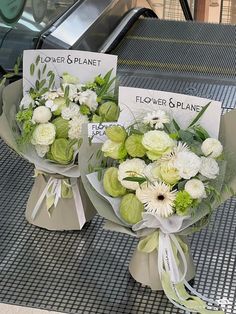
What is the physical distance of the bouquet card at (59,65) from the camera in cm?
242

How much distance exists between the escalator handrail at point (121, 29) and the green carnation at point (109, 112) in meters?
2.92

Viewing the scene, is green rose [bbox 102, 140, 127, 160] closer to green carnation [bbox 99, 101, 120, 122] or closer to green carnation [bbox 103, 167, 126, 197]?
green carnation [bbox 103, 167, 126, 197]

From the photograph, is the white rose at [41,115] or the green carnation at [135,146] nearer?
the green carnation at [135,146]

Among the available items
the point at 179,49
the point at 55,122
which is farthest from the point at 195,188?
the point at 179,49

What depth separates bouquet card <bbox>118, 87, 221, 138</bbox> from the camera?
2.12 m

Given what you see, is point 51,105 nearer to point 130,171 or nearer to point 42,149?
point 42,149

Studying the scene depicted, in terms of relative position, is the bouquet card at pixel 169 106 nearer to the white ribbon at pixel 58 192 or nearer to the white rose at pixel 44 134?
the white rose at pixel 44 134

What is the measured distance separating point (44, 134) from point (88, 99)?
0.17 meters

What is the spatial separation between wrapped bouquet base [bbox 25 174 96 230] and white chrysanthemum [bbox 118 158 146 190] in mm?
402

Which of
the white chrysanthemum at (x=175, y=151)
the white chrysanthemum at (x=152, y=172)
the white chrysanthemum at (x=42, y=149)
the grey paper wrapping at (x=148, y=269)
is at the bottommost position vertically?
the grey paper wrapping at (x=148, y=269)

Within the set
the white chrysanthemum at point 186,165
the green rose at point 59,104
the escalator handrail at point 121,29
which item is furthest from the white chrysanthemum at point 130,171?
the escalator handrail at point 121,29

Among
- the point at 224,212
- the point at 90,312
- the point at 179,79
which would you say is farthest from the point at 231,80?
the point at 90,312

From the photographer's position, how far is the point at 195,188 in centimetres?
198

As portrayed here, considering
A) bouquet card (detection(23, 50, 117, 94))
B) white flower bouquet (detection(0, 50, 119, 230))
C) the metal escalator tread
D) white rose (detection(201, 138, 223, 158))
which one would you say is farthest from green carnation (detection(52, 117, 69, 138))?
the metal escalator tread
